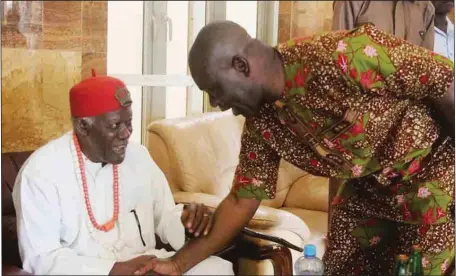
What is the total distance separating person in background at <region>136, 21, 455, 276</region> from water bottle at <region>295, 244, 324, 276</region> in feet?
0.17

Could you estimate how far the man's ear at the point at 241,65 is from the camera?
39.6 inches

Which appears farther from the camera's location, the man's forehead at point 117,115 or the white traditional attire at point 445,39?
the white traditional attire at point 445,39

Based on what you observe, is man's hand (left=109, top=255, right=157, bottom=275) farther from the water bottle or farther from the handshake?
the water bottle

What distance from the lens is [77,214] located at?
3.32 feet

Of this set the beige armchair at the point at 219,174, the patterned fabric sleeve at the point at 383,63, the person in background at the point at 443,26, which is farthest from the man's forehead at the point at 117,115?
the person in background at the point at 443,26

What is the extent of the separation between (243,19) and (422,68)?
36cm

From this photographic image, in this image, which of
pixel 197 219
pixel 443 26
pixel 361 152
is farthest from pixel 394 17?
pixel 197 219

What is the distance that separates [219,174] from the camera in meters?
1.23

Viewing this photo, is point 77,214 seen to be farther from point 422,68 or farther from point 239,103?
point 422,68

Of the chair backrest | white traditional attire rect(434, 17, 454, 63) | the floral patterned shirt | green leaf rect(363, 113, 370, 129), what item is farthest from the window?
white traditional attire rect(434, 17, 454, 63)

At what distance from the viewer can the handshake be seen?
1.04 metres

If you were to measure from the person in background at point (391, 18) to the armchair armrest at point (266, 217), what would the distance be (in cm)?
7

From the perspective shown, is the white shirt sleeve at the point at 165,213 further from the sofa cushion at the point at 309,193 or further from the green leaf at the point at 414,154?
the green leaf at the point at 414,154

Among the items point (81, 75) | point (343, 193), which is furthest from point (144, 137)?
point (343, 193)
